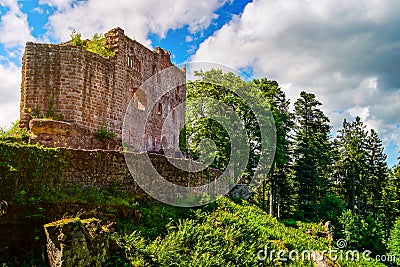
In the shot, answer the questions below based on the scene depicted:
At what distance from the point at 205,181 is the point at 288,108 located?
23.0 meters

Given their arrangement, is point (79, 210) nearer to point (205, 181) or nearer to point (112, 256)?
point (112, 256)

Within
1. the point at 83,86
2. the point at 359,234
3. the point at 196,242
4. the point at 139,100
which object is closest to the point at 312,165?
the point at 359,234

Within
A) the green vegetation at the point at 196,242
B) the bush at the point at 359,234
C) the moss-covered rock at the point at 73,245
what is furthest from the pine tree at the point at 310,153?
the moss-covered rock at the point at 73,245

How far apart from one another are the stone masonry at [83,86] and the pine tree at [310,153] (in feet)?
66.0

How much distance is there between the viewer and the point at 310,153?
40.4 meters

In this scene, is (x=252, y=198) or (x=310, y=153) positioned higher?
(x=310, y=153)

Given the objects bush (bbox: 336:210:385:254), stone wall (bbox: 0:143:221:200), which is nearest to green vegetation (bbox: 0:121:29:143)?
stone wall (bbox: 0:143:221:200)

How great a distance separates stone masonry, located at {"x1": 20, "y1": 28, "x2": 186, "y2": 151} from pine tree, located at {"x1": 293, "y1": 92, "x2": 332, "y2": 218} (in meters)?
20.1

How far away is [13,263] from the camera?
863 centimetres

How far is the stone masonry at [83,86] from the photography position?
1859 centimetres

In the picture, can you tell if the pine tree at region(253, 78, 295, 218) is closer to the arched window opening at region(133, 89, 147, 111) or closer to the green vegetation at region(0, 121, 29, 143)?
the arched window opening at region(133, 89, 147, 111)

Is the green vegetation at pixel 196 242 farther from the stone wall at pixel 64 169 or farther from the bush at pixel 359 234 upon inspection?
the bush at pixel 359 234

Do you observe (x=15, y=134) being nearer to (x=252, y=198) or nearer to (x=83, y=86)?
(x=83, y=86)

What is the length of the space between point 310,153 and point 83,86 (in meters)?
27.3
